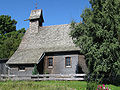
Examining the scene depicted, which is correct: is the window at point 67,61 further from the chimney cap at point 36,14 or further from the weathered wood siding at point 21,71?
the chimney cap at point 36,14

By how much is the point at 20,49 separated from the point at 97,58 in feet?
47.5

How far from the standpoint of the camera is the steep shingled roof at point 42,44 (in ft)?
66.6

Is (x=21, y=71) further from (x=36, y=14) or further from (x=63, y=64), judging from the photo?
(x=36, y=14)

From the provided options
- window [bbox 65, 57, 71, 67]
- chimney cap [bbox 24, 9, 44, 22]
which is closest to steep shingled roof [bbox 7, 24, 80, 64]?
window [bbox 65, 57, 71, 67]

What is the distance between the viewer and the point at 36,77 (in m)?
19.2

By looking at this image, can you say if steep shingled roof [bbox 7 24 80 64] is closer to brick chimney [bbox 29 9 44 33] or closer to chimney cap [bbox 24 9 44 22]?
brick chimney [bbox 29 9 44 33]

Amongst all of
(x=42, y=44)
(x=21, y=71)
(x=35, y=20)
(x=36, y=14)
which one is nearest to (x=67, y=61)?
(x=42, y=44)

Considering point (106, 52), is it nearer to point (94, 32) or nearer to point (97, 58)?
point (97, 58)

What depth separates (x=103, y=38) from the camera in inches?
512

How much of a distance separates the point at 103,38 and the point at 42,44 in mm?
11778

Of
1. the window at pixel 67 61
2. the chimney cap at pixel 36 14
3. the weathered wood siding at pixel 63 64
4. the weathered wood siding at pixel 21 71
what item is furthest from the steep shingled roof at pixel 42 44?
the chimney cap at pixel 36 14

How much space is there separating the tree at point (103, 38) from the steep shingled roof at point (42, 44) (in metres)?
5.82

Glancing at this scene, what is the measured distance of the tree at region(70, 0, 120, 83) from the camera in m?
12.4

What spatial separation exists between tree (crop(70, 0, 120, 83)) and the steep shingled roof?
582 centimetres
